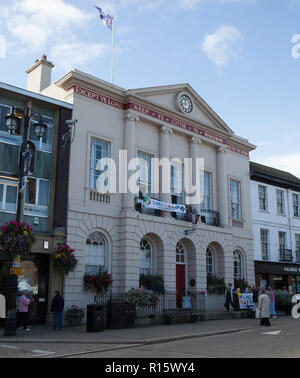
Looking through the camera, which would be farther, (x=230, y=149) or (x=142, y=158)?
(x=230, y=149)

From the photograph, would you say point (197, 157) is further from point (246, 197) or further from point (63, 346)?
point (63, 346)

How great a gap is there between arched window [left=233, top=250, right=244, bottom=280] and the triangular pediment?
7831 millimetres

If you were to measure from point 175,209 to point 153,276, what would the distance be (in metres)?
3.77

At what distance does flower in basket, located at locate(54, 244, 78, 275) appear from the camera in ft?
60.9

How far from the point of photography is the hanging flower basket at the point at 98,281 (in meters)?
19.8

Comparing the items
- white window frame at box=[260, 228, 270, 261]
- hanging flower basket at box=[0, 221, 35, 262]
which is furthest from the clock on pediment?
hanging flower basket at box=[0, 221, 35, 262]

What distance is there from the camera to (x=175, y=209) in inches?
936

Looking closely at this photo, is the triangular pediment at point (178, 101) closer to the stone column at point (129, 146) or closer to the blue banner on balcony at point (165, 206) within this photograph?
the stone column at point (129, 146)

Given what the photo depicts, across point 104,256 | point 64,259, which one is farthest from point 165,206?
point 64,259

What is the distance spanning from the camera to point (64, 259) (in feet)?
60.9

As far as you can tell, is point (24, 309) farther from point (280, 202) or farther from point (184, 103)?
point (280, 202)

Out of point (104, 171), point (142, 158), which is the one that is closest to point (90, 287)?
point (104, 171)
